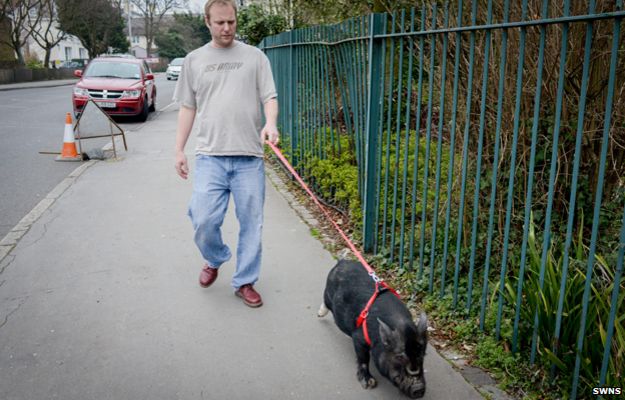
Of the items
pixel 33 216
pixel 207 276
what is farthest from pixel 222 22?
pixel 33 216

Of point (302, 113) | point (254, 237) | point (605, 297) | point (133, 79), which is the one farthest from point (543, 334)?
point (133, 79)

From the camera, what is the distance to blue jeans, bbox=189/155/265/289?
4.09 meters

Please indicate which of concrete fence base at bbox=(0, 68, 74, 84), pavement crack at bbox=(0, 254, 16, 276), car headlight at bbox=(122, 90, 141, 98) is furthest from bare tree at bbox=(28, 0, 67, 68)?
pavement crack at bbox=(0, 254, 16, 276)

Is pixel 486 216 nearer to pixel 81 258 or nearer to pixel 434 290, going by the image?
pixel 434 290

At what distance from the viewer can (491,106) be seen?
4320 millimetres

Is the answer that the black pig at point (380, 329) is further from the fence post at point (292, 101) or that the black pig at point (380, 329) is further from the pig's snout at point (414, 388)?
the fence post at point (292, 101)

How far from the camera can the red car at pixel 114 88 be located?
50.5 feet

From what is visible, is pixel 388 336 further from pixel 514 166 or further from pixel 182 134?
pixel 182 134

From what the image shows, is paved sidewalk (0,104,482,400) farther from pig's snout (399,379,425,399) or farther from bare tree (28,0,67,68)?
bare tree (28,0,67,68)

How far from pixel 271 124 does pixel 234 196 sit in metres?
0.62

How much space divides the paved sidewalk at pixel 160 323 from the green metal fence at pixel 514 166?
609 mm

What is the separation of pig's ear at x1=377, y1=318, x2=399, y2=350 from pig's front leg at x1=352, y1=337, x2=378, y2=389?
0.37m

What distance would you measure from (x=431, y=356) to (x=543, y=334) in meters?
0.69

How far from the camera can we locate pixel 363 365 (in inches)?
125
